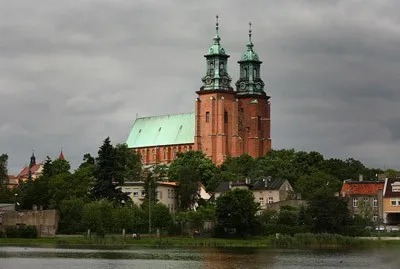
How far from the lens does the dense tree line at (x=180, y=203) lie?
109 m

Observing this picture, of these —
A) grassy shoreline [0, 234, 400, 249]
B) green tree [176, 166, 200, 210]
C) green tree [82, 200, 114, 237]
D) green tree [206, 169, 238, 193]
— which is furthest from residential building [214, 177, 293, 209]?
grassy shoreline [0, 234, 400, 249]

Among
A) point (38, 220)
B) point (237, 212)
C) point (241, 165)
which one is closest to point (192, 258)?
point (237, 212)

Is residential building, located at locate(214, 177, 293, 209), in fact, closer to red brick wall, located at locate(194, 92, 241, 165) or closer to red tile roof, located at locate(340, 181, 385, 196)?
red tile roof, located at locate(340, 181, 385, 196)

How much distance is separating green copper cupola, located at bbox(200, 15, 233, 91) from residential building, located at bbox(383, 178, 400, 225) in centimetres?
6617

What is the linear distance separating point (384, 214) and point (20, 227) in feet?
152

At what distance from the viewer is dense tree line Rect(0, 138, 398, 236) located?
10938cm

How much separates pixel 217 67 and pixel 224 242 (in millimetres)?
93138

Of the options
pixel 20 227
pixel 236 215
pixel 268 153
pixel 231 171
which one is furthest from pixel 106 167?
pixel 268 153

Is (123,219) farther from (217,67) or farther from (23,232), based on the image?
(217,67)

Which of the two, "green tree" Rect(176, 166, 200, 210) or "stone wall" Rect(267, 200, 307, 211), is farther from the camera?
"green tree" Rect(176, 166, 200, 210)

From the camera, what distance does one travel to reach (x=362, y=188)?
13812cm

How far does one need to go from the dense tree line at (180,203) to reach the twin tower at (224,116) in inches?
957

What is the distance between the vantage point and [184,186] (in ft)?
487

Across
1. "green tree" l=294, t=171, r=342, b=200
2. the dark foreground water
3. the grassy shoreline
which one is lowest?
the dark foreground water
